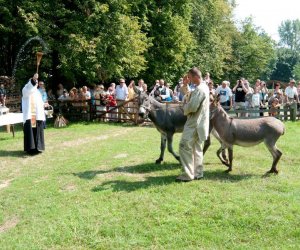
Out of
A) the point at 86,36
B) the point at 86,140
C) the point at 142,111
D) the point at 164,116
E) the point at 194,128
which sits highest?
the point at 86,36

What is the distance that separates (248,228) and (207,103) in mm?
2903

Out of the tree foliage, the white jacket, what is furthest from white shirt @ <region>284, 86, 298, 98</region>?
the white jacket

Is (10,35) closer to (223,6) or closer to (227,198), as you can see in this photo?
(227,198)

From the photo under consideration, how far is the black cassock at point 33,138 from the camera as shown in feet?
41.0

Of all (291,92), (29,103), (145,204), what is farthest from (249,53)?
(145,204)

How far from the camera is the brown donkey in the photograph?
875cm

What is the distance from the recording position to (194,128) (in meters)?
8.44

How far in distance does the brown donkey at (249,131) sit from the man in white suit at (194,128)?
82cm

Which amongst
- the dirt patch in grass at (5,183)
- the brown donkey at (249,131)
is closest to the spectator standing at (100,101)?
the dirt patch in grass at (5,183)

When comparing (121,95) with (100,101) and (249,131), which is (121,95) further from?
(249,131)

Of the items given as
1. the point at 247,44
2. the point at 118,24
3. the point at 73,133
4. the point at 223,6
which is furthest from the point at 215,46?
the point at 73,133

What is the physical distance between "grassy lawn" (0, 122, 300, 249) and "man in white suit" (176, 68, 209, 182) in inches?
14.3

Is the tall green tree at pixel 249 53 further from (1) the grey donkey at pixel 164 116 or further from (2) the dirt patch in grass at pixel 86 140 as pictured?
(1) the grey donkey at pixel 164 116

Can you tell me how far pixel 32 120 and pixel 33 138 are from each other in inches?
22.1
